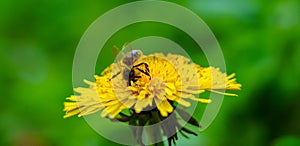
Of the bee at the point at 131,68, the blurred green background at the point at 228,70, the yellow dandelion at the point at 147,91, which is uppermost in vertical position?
the blurred green background at the point at 228,70

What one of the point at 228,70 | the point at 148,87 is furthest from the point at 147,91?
the point at 228,70

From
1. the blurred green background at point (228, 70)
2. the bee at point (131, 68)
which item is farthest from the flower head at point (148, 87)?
the blurred green background at point (228, 70)

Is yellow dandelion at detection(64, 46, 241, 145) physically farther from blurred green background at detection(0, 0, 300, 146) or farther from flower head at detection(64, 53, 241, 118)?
blurred green background at detection(0, 0, 300, 146)

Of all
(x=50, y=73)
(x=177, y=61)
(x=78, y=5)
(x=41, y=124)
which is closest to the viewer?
(x=177, y=61)

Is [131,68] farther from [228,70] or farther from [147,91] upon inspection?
[228,70]

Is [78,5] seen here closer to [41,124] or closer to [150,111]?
[41,124]

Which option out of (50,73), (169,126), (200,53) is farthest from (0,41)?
(169,126)

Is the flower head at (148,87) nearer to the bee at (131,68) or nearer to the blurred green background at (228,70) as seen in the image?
the bee at (131,68)

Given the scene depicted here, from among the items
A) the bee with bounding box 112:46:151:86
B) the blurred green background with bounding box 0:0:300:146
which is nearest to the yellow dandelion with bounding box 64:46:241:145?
the bee with bounding box 112:46:151:86
